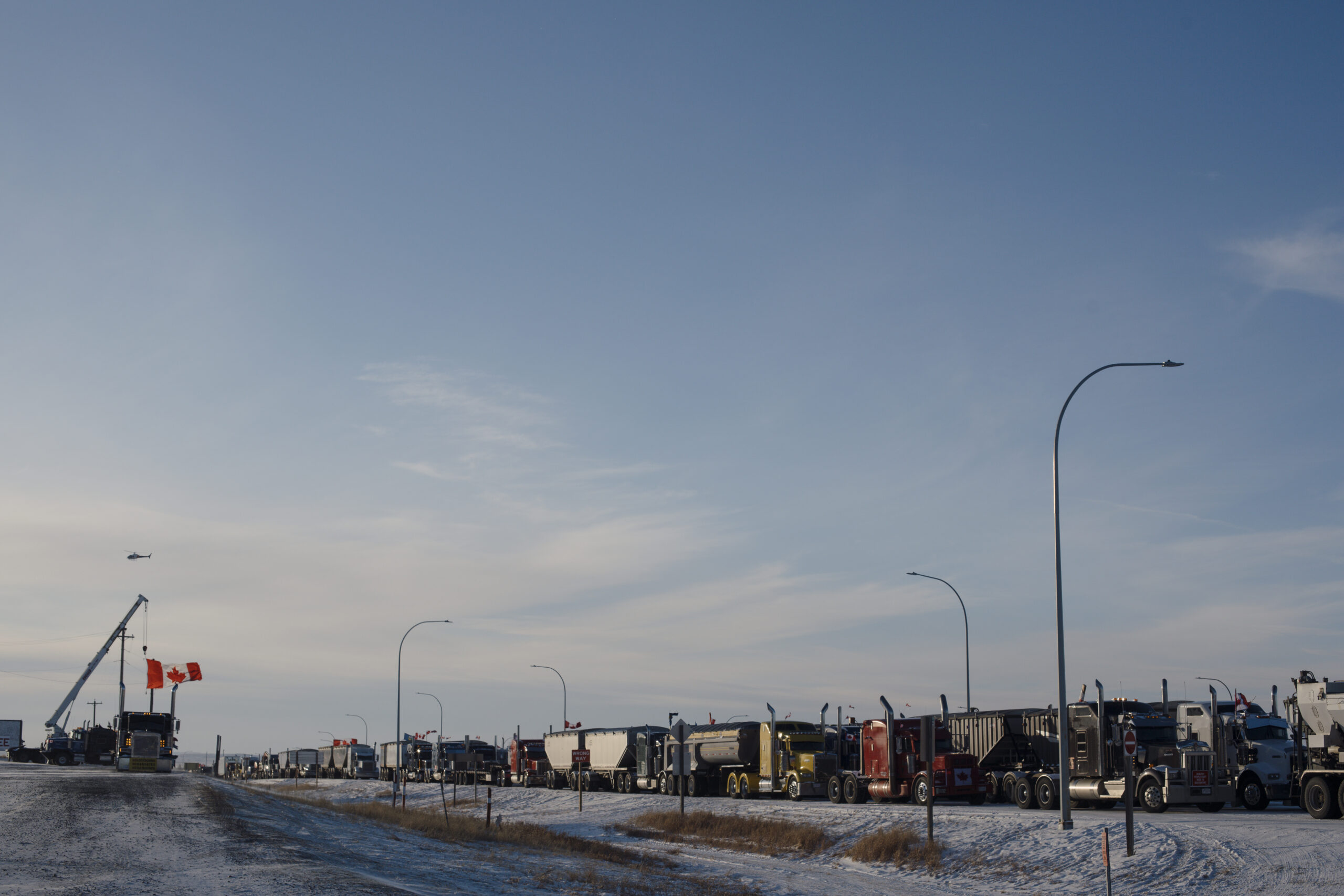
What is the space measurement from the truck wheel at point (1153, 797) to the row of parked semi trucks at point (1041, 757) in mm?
39

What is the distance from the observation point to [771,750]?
150 feet

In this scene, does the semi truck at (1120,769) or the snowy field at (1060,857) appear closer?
the snowy field at (1060,857)

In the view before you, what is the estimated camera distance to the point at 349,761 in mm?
103000

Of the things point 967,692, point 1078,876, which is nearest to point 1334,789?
point 1078,876

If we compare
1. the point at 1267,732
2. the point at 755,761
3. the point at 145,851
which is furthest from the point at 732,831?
the point at 145,851

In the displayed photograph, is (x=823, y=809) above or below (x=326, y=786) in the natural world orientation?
above

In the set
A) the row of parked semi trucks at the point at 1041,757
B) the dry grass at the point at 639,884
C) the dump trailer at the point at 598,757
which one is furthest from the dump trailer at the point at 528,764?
the dry grass at the point at 639,884

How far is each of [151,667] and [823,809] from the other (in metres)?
63.9

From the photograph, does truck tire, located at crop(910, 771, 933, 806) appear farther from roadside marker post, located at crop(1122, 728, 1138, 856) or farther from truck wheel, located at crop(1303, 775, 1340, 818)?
roadside marker post, located at crop(1122, 728, 1138, 856)

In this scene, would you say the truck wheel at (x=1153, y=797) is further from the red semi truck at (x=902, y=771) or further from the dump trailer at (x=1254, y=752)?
the red semi truck at (x=902, y=771)

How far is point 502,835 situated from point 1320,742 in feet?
72.6

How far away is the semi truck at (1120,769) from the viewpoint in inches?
1195

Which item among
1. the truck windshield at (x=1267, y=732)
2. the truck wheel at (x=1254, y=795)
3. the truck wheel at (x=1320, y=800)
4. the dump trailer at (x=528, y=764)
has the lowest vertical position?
the dump trailer at (x=528, y=764)

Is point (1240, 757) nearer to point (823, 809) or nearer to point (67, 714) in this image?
point (823, 809)
